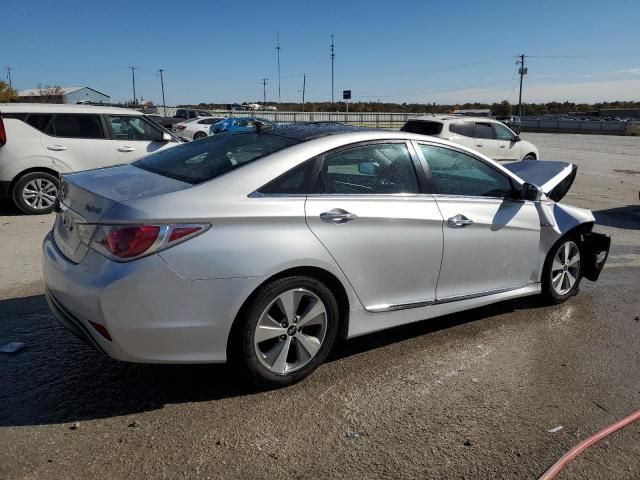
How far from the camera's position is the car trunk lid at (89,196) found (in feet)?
10.2

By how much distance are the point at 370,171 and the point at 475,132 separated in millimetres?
13096

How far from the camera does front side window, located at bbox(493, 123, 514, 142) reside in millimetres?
16375

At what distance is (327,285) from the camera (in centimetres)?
352

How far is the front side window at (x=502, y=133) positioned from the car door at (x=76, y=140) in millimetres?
11265

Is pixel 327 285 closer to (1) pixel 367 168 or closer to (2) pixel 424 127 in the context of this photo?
(1) pixel 367 168

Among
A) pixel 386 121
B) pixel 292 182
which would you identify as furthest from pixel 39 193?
pixel 386 121

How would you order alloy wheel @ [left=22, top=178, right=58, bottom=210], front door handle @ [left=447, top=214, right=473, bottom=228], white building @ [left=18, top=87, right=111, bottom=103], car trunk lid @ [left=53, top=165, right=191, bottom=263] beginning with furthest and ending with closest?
1. white building @ [left=18, top=87, right=111, bottom=103]
2. alloy wheel @ [left=22, top=178, right=58, bottom=210]
3. front door handle @ [left=447, top=214, right=473, bottom=228]
4. car trunk lid @ [left=53, top=165, right=191, bottom=263]

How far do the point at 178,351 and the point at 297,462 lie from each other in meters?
0.87

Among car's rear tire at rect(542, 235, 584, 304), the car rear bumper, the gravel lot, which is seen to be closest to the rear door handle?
the gravel lot

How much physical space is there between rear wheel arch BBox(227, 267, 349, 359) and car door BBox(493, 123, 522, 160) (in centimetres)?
1391

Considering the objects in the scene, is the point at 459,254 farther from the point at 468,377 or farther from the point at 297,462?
the point at 297,462

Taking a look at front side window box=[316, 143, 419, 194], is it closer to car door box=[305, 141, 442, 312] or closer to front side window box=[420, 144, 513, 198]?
car door box=[305, 141, 442, 312]

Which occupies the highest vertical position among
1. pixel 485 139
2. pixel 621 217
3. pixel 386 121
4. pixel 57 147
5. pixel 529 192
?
pixel 57 147

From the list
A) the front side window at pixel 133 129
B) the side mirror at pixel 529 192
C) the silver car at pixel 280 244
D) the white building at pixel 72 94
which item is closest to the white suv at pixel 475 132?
the front side window at pixel 133 129
